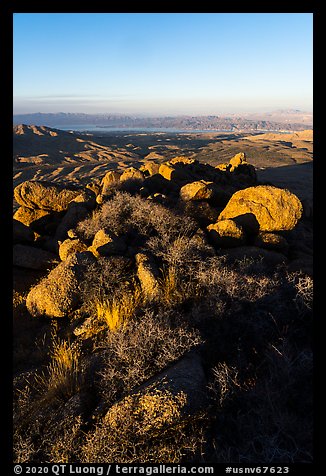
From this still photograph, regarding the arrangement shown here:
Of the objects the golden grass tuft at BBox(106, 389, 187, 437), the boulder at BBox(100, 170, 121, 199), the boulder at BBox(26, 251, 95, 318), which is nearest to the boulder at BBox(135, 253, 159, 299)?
the boulder at BBox(26, 251, 95, 318)

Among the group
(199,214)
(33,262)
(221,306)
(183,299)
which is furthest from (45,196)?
(221,306)

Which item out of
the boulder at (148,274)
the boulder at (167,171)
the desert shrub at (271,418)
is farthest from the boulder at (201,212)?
the desert shrub at (271,418)

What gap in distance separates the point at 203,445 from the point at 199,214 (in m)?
5.22

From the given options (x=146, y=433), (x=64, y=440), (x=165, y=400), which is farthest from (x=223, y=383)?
(x=64, y=440)

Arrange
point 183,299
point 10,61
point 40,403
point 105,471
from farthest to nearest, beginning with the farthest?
point 183,299 → point 40,403 → point 105,471 → point 10,61

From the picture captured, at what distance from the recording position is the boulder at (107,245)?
18.3 feet

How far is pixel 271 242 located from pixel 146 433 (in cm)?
486

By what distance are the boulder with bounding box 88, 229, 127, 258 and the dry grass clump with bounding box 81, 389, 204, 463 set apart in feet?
9.83

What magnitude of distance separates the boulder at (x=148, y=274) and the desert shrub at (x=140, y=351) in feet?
2.60

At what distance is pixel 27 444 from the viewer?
115 inches

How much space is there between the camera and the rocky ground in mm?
2826

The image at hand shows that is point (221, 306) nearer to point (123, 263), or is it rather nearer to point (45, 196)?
point (123, 263)

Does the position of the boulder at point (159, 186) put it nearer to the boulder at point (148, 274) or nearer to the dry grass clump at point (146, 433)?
the boulder at point (148, 274)

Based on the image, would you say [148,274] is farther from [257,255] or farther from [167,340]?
[257,255]
